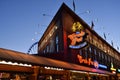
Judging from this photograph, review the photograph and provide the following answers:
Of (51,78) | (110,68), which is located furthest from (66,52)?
(110,68)

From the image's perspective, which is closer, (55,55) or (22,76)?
(22,76)

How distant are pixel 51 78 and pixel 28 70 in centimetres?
406

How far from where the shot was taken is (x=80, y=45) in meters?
24.0

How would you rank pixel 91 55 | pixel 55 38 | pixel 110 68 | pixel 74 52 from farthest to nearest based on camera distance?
pixel 110 68 < pixel 91 55 < pixel 55 38 < pixel 74 52

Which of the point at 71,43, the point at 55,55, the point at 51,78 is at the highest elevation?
the point at 71,43

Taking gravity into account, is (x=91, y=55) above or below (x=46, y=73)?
above

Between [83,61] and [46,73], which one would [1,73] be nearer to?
[46,73]

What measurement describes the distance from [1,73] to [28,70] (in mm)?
2284

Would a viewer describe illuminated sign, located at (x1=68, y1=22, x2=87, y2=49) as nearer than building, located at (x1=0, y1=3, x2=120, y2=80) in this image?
No

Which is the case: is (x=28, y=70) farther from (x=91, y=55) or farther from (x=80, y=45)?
(x=91, y=55)

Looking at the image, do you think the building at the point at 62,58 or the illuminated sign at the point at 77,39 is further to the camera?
the illuminated sign at the point at 77,39

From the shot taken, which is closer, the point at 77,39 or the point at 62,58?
the point at 77,39

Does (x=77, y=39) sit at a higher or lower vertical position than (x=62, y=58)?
higher

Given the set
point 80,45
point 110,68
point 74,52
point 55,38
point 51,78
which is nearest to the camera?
point 51,78
